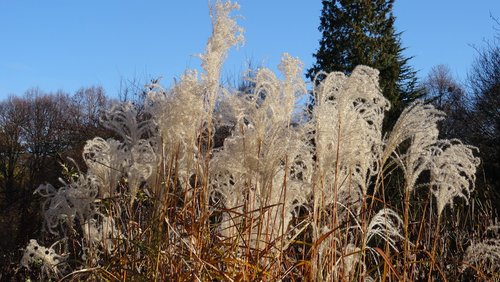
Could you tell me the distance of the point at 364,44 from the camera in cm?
1839

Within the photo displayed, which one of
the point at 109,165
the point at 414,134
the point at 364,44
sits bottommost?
the point at 109,165

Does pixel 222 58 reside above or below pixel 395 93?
below

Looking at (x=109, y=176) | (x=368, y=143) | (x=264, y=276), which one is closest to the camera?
(x=264, y=276)

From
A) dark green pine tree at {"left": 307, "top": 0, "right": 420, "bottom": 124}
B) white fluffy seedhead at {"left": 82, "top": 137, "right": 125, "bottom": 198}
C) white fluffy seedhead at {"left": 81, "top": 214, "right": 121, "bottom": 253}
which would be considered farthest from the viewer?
dark green pine tree at {"left": 307, "top": 0, "right": 420, "bottom": 124}

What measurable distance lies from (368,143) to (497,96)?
47.5 ft

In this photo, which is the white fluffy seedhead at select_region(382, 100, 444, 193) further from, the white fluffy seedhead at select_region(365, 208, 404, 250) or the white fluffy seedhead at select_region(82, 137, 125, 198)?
the white fluffy seedhead at select_region(82, 137, 125, 198)

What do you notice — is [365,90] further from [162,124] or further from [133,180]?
[133,180]

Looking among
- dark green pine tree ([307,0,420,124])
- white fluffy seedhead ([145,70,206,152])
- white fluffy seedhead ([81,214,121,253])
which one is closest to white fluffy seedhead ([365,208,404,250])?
white fluffy seedhead ([145,70,206,152])

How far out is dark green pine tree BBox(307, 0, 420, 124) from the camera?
17.9 m

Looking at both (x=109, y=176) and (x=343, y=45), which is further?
(x=343, y=45)

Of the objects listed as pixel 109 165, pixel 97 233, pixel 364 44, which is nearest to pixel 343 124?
pixel 109 165

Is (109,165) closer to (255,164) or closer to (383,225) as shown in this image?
(255,164)

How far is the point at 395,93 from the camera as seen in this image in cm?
1745

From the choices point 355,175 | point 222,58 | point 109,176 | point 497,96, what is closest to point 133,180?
point 109,176
